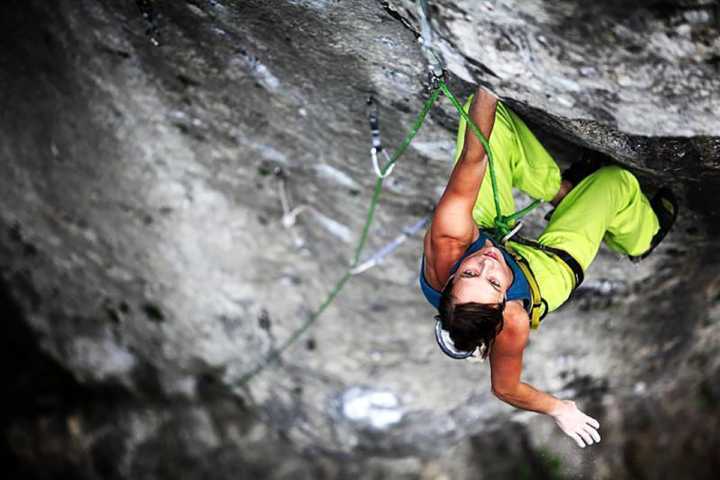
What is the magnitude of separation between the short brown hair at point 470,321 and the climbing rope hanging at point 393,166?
45 centimetres

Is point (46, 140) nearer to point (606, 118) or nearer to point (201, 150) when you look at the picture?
point (201, 150)

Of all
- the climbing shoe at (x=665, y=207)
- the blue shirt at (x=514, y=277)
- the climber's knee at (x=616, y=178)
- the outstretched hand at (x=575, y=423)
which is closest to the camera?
the blue shirt at (x=514, y=277)

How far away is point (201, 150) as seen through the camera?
442 centimetres

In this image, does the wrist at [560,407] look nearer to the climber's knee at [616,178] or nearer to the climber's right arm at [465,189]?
the climber's right arm at [465,189]

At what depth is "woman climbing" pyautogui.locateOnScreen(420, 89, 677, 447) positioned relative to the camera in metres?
2.69

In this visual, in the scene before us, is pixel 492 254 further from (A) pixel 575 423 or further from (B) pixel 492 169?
(A) pixel 575 423

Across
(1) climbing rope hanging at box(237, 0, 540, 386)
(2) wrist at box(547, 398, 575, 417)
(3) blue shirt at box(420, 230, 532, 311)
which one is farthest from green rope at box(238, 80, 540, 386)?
(2) wrist at box(547, 398, 575, 417)

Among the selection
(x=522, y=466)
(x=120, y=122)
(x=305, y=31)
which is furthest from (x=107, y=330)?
(x=305, y=31)

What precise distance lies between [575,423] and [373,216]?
186 centimetres

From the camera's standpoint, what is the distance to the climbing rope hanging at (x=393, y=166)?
2.67 m

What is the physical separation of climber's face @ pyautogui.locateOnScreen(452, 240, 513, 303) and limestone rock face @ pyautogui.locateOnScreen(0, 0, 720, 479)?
0.59 metres

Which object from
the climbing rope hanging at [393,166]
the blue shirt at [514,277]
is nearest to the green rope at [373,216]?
the climbing rope hanging at [393,166]

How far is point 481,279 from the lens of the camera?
2.65 meters

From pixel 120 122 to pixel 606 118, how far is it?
2839mm
